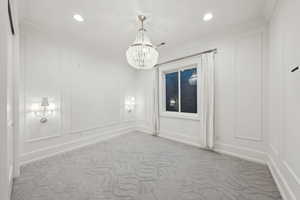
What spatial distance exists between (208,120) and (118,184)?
7.66 feet

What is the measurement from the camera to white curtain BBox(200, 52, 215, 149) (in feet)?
9.71

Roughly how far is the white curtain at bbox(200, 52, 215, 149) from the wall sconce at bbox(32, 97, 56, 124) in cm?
350

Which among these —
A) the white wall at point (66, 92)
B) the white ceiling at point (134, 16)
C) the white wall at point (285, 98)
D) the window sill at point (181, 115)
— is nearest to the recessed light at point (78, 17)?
the white ceiling at point (134, 16)

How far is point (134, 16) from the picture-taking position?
232cm

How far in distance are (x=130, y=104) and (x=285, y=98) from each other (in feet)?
13.2

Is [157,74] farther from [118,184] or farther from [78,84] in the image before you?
[118,184]

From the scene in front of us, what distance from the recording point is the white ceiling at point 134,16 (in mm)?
2029

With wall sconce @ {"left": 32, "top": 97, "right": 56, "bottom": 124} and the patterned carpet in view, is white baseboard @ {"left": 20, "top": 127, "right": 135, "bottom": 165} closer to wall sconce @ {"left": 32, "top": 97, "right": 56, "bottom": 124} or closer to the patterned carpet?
the patterned carpet

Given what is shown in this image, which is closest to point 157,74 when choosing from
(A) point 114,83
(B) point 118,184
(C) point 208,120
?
(A) point 114,83

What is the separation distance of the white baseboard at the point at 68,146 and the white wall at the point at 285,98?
382 centimetres

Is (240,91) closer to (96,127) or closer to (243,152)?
(243,152)

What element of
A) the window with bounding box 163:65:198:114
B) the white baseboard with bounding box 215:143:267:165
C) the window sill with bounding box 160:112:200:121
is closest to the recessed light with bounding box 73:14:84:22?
the window with bounding box 163:65:198:114

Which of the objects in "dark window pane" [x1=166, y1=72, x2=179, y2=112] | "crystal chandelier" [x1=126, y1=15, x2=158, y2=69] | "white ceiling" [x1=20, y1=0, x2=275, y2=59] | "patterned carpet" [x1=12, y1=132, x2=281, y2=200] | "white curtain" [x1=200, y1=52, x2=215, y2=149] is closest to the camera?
"patterned carpet" [x1=12, y1=132, x2=281, y2=200]

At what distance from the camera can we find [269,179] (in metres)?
1.96
